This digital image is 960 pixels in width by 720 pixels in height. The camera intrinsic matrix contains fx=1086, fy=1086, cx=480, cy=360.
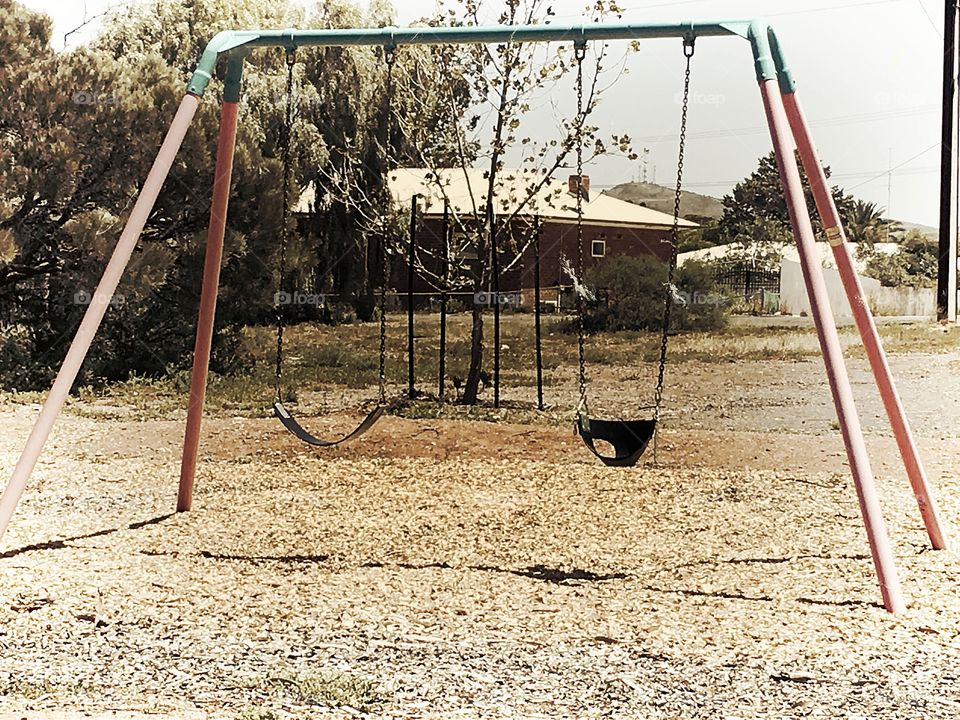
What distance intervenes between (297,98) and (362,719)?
5704mm

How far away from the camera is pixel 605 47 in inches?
252

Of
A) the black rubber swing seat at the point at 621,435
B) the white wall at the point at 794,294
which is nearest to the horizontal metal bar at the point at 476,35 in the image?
the black rubber swing seat at the point at 621,435

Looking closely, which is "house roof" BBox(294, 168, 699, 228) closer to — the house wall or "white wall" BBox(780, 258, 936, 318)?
the house wall

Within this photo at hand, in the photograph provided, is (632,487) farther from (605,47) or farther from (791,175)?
(605,47)

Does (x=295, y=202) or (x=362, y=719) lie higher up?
(x=295, y=202)

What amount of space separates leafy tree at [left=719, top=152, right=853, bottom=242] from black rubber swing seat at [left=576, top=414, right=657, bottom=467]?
11.3ft

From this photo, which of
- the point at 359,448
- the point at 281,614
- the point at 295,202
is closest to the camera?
the point at 281,614

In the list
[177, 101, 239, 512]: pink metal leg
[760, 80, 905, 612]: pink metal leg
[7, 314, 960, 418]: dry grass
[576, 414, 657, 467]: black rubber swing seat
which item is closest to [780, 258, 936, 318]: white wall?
[7, 314, 960, 418]: dry grass

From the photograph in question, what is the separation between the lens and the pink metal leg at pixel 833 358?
8.93 feet

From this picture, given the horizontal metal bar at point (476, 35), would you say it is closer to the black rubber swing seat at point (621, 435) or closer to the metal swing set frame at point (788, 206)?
the metal swing set frame at point (788, 206)

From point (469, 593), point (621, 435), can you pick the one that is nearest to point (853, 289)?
point (621, 435)

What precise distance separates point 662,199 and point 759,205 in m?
0.68

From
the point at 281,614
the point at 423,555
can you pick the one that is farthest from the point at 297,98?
the point at 281,614

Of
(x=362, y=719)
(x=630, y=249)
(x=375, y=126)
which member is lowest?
(x=362, y=719)
